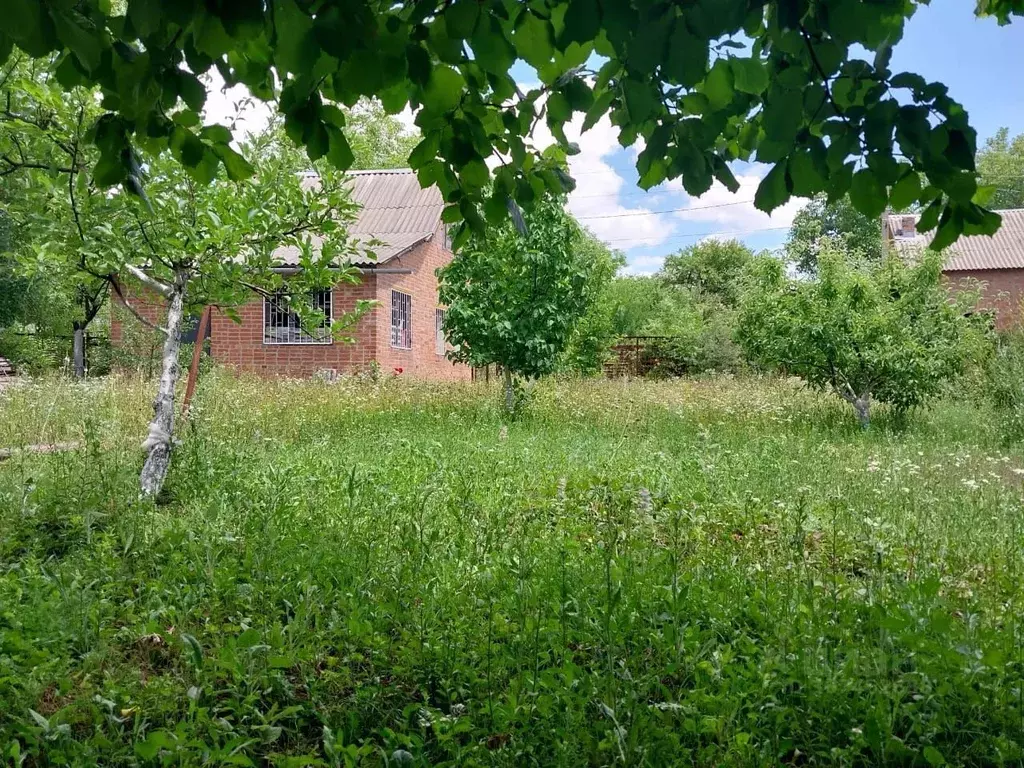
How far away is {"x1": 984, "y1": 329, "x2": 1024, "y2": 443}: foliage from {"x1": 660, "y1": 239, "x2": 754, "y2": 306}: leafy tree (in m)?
33.0

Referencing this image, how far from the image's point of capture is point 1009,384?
12.2m

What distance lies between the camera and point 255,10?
1.81 m

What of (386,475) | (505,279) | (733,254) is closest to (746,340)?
(505,279)

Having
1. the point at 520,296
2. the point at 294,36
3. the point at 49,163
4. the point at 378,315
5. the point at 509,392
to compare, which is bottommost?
the point at 509,392

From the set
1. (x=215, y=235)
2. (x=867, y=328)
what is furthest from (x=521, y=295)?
(x=215, y=235)

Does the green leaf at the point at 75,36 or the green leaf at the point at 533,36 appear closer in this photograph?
the green leaf at the point at 75,36

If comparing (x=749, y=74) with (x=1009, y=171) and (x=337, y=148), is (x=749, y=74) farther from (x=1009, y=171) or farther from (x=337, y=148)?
(x=1009, y=171)

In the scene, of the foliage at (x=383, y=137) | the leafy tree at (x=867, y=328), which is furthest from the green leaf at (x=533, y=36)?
the foliage at (x=383, y=137)

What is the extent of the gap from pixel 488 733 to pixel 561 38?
6.96 ft

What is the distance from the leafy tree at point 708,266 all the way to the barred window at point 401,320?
2984 centimetres

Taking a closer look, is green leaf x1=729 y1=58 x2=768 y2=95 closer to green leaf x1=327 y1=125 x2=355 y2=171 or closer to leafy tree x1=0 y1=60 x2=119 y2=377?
green leaf x1=327 y1=125 x2=355 y2=171

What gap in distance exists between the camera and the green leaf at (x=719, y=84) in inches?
99.7

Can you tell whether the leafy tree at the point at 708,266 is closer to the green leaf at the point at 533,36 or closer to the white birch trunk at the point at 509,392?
the white birch trunk at the point at 509,392

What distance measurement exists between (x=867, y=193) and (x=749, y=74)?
54cm
